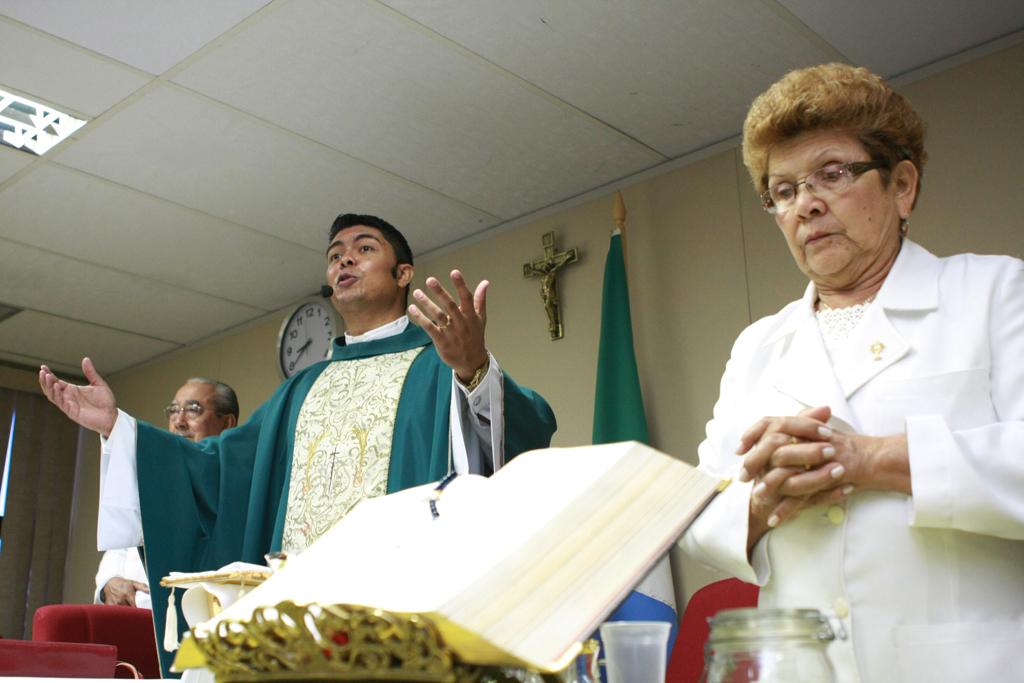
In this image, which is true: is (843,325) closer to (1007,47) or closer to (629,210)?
(1007,47)

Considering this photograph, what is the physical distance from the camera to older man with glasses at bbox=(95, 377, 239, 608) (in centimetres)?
515

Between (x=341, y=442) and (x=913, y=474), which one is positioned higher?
(x=341, y=442)

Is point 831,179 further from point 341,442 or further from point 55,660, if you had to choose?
point 341,442

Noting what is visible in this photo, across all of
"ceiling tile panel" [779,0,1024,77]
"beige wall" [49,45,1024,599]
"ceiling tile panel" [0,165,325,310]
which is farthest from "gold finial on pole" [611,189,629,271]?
"ceiling tile panel" [0,165,325,310]

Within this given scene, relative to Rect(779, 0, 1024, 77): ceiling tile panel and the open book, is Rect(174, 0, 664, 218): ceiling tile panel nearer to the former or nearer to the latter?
Rect(779, 0, 1024, 77): ceiling tile panel

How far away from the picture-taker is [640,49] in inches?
158

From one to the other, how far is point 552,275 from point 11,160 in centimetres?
251

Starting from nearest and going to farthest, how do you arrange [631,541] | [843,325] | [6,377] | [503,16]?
[631,541], [843,325], [503,16], [6,377]

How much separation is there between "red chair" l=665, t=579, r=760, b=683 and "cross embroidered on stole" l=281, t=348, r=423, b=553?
106 centimetres

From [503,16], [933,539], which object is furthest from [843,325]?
[503,16]

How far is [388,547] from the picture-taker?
2.61 ft

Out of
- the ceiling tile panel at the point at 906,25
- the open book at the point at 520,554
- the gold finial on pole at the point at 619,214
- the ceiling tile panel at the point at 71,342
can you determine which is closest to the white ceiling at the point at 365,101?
the ceiling tile panel at the point at 906,25

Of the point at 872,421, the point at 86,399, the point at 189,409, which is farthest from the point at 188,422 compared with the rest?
the point at 872,421

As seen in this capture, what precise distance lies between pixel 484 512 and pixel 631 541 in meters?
0.12
